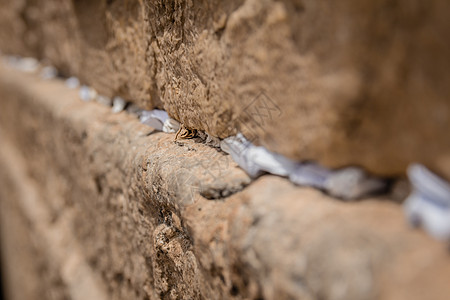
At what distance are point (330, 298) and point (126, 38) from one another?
0.98 metres

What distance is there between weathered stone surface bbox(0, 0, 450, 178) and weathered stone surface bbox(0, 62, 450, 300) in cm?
8

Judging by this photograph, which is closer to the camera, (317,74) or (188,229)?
(317,74)

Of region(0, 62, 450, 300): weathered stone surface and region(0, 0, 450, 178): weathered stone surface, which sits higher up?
region(0, 0, 450, 178): weathered stone surface

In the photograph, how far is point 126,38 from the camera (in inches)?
48.3

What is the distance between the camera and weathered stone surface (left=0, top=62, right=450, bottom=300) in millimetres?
508

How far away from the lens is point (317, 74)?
1.97 ft

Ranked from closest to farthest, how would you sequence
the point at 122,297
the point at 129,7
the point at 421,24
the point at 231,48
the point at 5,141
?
1. the point at 421,24
2. the point at 231,48
3. the point at 129,7
4. the point at 122,297
5. the point at 5,141

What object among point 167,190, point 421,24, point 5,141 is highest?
point 421,24

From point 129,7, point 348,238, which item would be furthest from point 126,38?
point 348,238

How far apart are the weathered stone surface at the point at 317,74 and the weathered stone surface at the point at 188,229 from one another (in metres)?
0.08

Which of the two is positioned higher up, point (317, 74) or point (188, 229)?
point (317, 74)

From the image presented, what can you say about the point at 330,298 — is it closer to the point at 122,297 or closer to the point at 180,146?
the point at 180,146

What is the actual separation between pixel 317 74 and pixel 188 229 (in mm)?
416

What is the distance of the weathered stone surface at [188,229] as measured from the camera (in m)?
0.51
